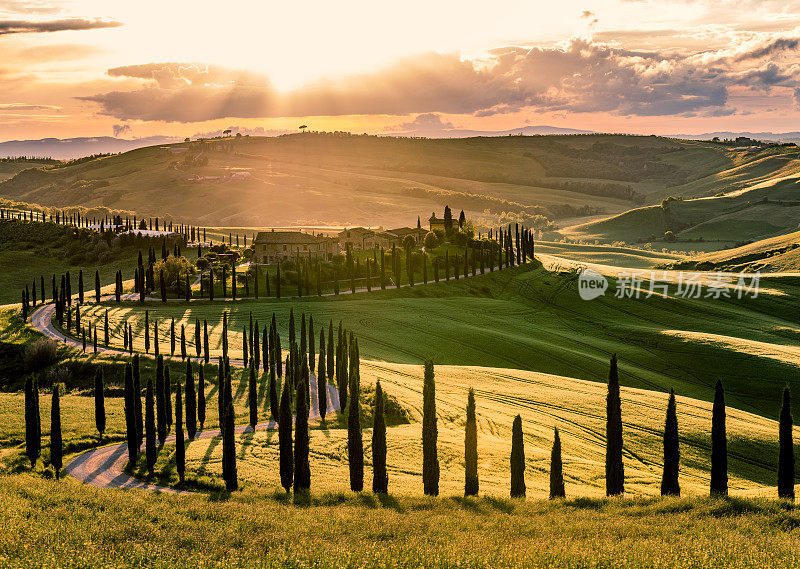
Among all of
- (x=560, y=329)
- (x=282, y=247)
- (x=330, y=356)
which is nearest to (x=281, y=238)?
(x=282, y=247)

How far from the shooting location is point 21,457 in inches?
2169

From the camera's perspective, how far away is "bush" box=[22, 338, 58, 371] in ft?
303

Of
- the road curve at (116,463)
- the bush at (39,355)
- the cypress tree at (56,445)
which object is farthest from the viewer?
the bush at (39,355)

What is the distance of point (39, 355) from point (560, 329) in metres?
82.4

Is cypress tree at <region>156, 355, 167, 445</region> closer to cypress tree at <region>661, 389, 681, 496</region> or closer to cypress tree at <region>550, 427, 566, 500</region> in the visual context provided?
cypress tree at <region>550, 427, 566, 500</region>

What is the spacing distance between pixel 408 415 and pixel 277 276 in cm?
7033

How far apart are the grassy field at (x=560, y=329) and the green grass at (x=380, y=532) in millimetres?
51447

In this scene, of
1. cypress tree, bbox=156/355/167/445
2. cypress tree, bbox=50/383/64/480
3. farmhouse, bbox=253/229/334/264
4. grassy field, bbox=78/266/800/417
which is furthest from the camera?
farmhouse, bbox=253/229/334/264

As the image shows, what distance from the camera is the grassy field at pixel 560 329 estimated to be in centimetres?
9562

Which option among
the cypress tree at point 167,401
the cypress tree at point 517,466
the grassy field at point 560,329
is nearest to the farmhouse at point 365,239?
the grassy field at point 560,329

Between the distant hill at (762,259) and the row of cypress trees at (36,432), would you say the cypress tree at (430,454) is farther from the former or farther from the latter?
the distant hill at (762,259)

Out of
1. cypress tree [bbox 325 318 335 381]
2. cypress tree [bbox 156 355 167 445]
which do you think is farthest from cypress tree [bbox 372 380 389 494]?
cypress tree [bbox 325 318 335 381]

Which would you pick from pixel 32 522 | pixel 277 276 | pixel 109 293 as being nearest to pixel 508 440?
pixel 32 522

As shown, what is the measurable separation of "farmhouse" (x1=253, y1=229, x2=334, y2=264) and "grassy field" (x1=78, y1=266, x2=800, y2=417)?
3518cm
